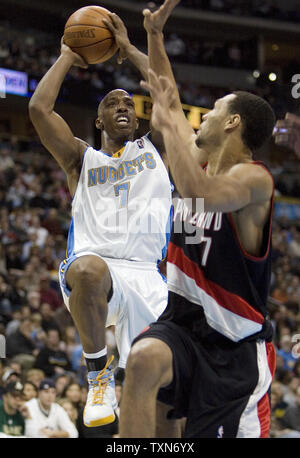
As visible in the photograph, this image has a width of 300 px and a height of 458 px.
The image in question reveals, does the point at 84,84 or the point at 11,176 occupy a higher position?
the point at 84,84

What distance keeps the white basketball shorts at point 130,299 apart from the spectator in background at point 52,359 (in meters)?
4.11

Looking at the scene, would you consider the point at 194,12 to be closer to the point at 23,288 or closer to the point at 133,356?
the point at 23,288

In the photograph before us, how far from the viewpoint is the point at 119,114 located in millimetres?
4531

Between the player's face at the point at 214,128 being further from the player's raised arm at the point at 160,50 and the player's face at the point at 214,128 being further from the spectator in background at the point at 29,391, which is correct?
the spectator in background at the point at 29,391

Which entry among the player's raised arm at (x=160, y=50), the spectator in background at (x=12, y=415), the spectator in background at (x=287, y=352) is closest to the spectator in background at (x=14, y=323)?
the spectator in background at (x=12, y=415)

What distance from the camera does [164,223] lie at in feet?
14.6

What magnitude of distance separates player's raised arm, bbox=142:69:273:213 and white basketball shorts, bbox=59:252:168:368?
1.35m

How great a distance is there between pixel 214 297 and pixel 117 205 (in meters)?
1.38

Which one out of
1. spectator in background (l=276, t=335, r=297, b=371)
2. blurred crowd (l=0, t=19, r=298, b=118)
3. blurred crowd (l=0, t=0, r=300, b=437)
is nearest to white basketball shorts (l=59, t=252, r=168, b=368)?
blurred crowd (l=0, t=0, r=300, b=437)

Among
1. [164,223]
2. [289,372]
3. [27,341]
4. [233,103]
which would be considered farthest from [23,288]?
[233,103]

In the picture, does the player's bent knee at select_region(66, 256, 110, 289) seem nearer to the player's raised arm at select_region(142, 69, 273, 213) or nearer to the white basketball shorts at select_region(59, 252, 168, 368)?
the white basketball shorts at select_region(59, 252, 168, 368)

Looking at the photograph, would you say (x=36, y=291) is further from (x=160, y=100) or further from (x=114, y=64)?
(x=114, y=64)

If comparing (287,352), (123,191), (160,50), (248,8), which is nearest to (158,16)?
(160,50)
